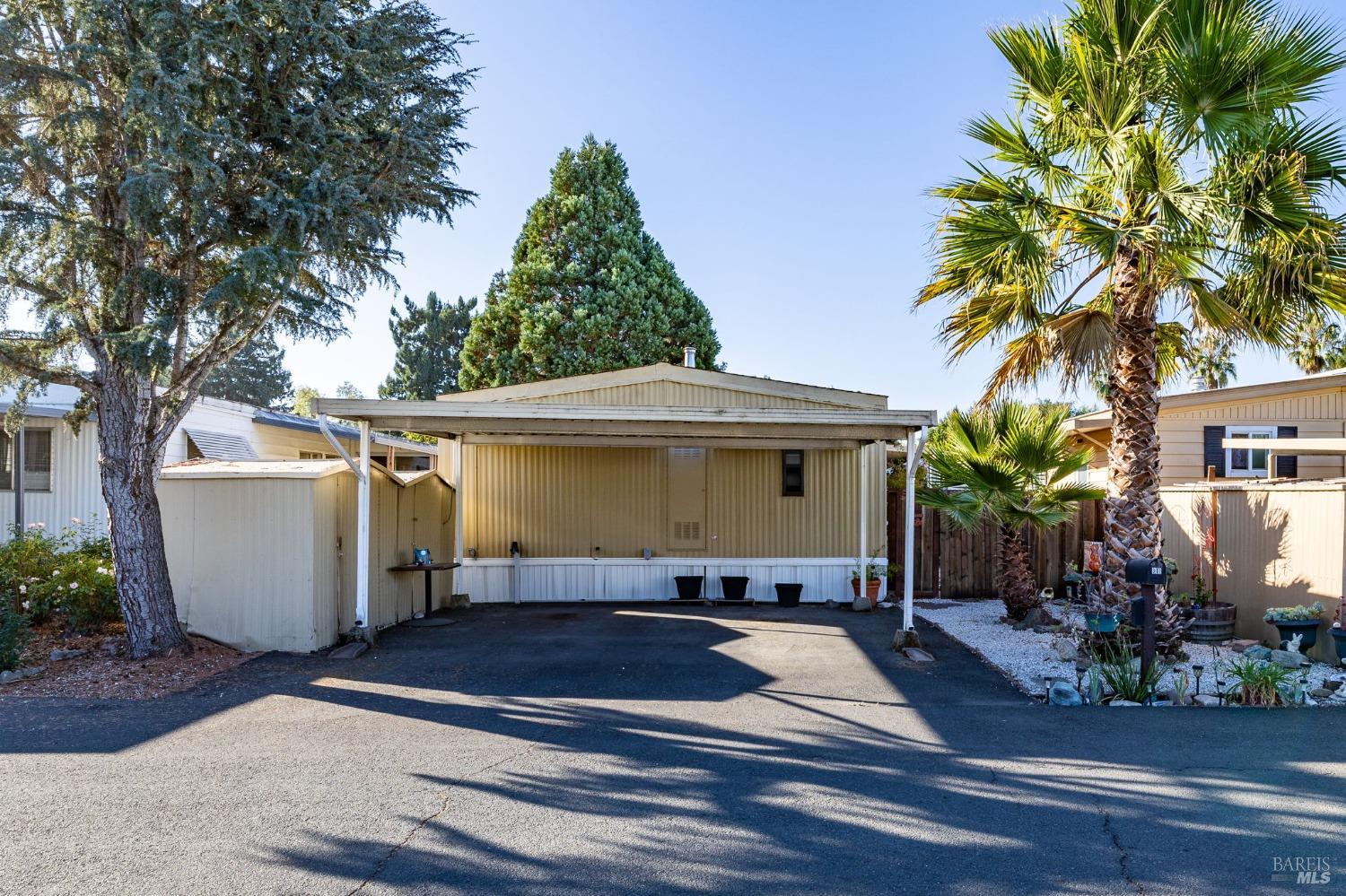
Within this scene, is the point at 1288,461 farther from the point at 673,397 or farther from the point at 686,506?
the point at 673,397

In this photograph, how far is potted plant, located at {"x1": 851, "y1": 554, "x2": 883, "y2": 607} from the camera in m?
12.5

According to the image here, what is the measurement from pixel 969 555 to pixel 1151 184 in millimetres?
7356

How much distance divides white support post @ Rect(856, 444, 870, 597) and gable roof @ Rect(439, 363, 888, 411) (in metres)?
1.05

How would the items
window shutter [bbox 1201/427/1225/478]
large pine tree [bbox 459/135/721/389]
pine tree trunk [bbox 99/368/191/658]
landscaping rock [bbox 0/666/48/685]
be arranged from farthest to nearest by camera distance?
large pine tree [bbox 459/135/721/389], window shutter [bbox 1201/427/1225/478], pine tree trunk [bbox 99/368/191/658], landscaping rock [bbox 0/666/48/685]

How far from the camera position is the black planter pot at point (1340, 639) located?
7559 mm

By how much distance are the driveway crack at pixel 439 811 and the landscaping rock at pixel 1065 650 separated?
5.30 meters

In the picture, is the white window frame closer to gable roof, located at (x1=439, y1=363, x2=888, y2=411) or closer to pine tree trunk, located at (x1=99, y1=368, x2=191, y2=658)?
gable roof, located at (x1=439, y1=363, x2=888, y2=411)

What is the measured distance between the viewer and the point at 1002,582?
34.7 ft

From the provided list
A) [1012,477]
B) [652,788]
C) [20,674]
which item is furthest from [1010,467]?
[20,674]

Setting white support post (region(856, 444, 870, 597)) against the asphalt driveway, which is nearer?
the asphalt driveway

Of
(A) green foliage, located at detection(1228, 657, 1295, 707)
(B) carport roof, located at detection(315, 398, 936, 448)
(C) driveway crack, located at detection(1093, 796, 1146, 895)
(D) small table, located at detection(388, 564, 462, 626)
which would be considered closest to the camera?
(C) driveway crack, located at detection(1093, 796, 1146, 895)

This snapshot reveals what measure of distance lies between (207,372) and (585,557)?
615 centimetres

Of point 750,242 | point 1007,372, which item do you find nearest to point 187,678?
point 1007,372

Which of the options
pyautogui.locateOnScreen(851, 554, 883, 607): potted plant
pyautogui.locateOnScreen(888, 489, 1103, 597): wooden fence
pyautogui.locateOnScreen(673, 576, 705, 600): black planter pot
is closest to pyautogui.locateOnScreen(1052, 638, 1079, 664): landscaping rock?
pyautogui.locateOnScreen(851, 554, 883, 607): potted plant
